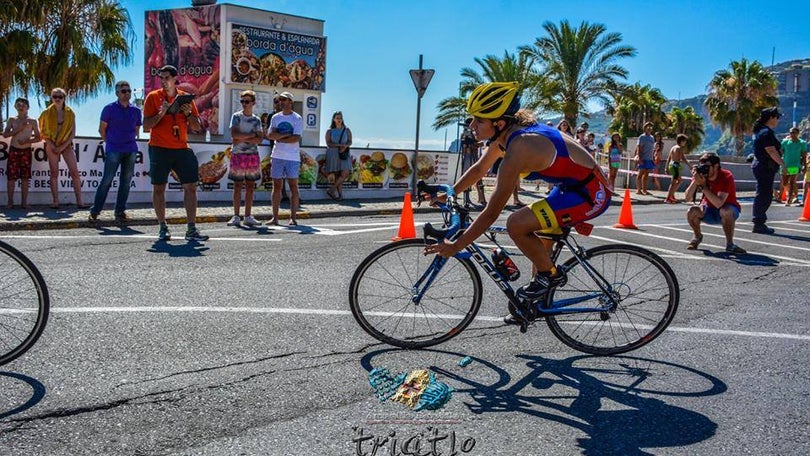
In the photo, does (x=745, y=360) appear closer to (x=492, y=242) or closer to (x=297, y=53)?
(x=492, y=242)

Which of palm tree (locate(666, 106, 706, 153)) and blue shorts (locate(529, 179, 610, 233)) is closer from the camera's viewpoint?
blue shorts (locate(529, 179, 610, 233))

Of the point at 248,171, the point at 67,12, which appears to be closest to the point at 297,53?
A: the point at 67,12

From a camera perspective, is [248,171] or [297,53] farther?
[297,53]

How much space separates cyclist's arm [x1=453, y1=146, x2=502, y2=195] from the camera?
5465 mm

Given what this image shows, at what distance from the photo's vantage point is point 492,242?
5473 mm

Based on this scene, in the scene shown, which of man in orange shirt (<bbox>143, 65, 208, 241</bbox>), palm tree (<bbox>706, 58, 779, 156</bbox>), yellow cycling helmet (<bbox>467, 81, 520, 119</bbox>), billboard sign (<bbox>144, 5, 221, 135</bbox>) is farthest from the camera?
palm tree (<bbox>706, 58, 779, 156</bbox>)

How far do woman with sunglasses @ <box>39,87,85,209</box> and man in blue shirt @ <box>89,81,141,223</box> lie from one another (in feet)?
4.84

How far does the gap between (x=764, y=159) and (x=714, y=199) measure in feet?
9.36

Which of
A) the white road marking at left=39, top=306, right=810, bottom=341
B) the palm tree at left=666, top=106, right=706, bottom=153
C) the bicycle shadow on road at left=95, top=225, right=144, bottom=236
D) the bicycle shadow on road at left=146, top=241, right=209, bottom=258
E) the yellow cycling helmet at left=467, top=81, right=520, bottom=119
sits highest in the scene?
the palm tree at left=666, top=106, right=706, bottom=153

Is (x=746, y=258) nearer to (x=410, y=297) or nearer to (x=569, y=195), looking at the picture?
(x=569, y=195)

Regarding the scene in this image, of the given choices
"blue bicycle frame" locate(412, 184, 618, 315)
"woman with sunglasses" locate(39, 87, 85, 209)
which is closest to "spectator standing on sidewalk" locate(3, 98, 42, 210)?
"woman with sunglasses" locate(39, 87, 85, 209)

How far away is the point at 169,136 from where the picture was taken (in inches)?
409

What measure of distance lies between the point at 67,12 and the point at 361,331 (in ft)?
85.1

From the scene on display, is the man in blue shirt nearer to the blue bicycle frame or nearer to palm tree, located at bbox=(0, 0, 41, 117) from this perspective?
the blue bicycle frame
